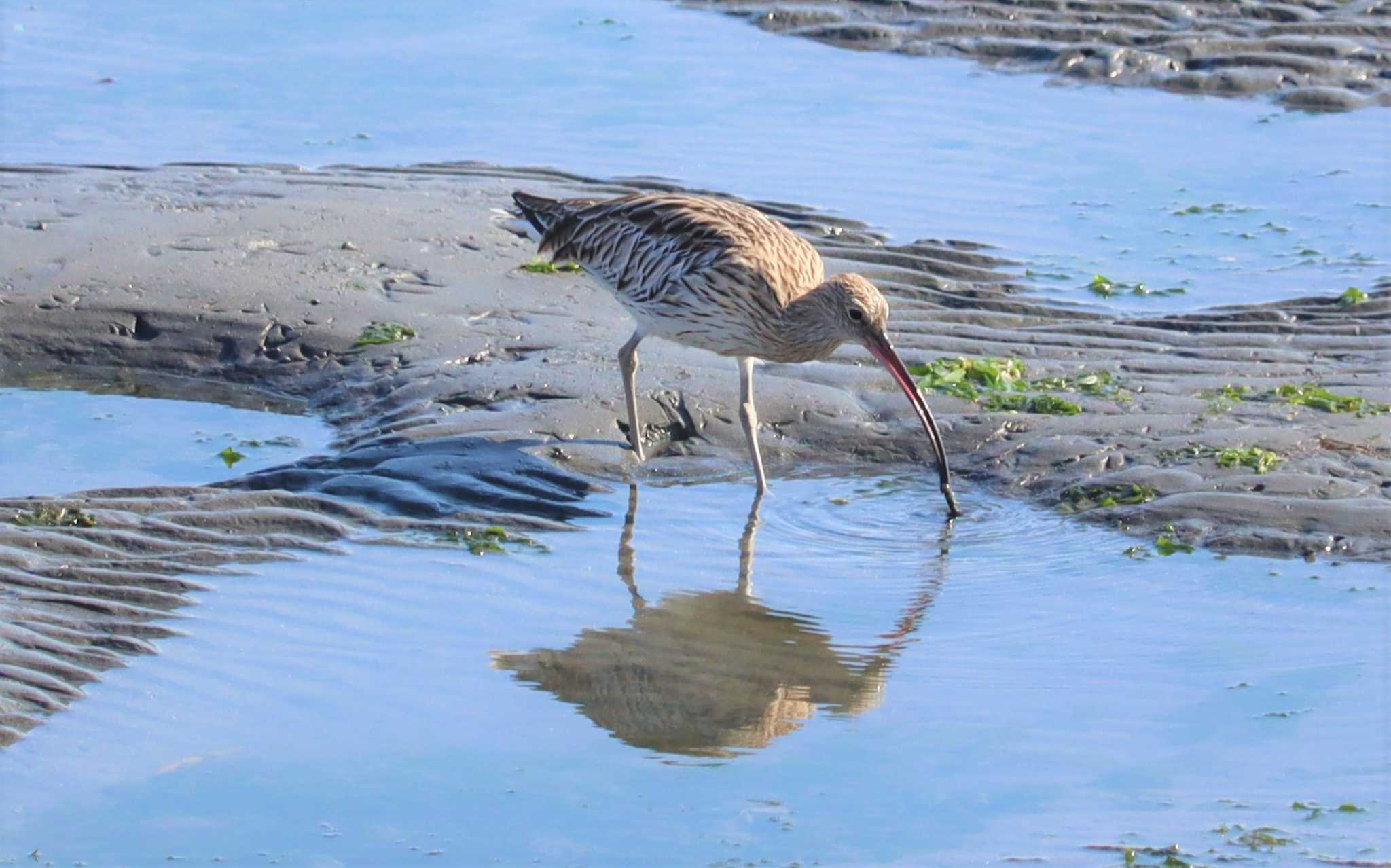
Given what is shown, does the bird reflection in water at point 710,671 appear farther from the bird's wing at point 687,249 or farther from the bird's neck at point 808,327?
the bird's wing at point 687,249

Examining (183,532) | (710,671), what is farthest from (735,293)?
(183,532)

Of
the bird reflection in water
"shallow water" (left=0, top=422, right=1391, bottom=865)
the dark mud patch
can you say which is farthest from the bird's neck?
the dark mud patch

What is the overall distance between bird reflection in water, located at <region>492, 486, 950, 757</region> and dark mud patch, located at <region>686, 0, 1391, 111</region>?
7.98 m

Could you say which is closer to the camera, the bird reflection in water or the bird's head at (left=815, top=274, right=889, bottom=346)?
the bird reflection in water

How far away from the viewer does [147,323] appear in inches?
350

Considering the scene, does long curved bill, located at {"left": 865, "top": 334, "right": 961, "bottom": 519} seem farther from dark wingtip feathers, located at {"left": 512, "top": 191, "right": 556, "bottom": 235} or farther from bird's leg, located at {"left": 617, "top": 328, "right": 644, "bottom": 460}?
dark wingtip feathers, located at {"left": 512, "top": 191, "right": 556, "bottom": 235}

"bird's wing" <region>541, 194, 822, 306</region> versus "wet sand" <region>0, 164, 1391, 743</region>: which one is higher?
"bird's wing" <region>541, 194, 822, 306</region>

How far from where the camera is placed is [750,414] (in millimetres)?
7730

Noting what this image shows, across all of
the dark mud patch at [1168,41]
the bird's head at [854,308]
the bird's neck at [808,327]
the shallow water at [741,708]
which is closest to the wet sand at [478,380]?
the shallow water at [741,708]

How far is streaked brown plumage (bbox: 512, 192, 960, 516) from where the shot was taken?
7.56 meters

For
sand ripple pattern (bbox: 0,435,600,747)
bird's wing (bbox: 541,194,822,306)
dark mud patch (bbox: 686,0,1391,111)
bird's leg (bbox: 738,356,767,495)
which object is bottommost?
sand ripple pattern (bbox: 0,435,600,747)

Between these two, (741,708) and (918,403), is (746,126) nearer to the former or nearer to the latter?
(918,403)

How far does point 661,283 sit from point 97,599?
268 centimetres

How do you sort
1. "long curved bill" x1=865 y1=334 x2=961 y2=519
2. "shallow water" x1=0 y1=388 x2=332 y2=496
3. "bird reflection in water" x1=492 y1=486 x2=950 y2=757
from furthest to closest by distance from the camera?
"shallow water" x1=0 y1=388 x2=332 y2=496, "long curved bill" x1=865 y1=334 x2=961 y2=519, "bird reflection in water" x1=492 y1=486 x2=950 y2=757
